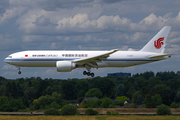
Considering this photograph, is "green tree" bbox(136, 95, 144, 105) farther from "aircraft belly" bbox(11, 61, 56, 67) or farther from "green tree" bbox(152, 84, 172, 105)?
"aircraft belly" bbox(11, 61, 56, 67)

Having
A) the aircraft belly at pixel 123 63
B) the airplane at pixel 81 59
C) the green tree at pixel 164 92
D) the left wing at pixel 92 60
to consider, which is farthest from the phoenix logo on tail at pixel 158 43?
the green tree at pixel 164 92

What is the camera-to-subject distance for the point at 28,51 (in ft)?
175

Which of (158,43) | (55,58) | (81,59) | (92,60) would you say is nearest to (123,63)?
(92,60)

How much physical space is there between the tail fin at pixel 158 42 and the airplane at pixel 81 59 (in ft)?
6.16

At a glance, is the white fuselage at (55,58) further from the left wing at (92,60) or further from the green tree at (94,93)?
the green tree at (94,93)

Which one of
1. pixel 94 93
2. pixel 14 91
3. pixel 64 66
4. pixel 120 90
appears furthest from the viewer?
pixel 120 90

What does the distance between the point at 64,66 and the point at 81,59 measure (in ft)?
11.0

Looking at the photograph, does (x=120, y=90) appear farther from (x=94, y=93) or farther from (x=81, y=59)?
(x=81, y=59)

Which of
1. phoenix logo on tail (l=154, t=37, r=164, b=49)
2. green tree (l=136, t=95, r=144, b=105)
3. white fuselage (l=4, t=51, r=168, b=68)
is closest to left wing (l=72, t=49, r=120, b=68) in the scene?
white fuselage (l=4, t=51, r=168, b=68)

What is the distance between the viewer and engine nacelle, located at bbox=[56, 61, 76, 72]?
5084cm

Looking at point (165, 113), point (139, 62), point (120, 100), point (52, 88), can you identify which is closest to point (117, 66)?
point (139, 62)

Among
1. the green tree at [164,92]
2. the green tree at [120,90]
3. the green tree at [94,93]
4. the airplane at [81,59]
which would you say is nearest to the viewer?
the airplane at [81,59]

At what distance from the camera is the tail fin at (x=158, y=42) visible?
5888 centimetres

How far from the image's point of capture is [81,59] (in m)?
51.2
